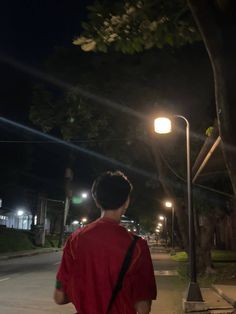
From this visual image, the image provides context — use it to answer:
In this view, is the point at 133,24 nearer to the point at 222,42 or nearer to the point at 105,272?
the point at 222,42

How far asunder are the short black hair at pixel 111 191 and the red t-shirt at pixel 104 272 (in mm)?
146

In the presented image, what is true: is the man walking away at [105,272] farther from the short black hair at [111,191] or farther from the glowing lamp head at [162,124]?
the glowing lamp head at [162,124]

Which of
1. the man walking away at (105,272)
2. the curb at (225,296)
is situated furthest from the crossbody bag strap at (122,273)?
the curb at (225,296)

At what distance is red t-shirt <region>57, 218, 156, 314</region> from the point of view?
2.67m

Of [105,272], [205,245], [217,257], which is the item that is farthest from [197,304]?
[217,257]

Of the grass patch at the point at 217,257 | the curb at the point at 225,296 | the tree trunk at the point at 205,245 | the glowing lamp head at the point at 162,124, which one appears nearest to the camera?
the curb at the point at 225,296

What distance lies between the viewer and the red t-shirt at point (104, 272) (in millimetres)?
2674

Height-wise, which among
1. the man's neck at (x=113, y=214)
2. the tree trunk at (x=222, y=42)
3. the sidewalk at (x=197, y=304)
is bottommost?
the sidewalk at (x=197, y=304)

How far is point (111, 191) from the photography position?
2.98 metres

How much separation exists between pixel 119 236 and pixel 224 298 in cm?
1113

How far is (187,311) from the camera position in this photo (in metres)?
11.4

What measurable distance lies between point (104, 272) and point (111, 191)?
20.4 inches

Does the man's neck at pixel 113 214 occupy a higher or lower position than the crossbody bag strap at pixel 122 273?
higher

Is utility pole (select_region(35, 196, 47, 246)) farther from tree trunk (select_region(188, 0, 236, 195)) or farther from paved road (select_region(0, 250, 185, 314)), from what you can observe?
tree trunk (select_region(188, 0, 236, 195))
